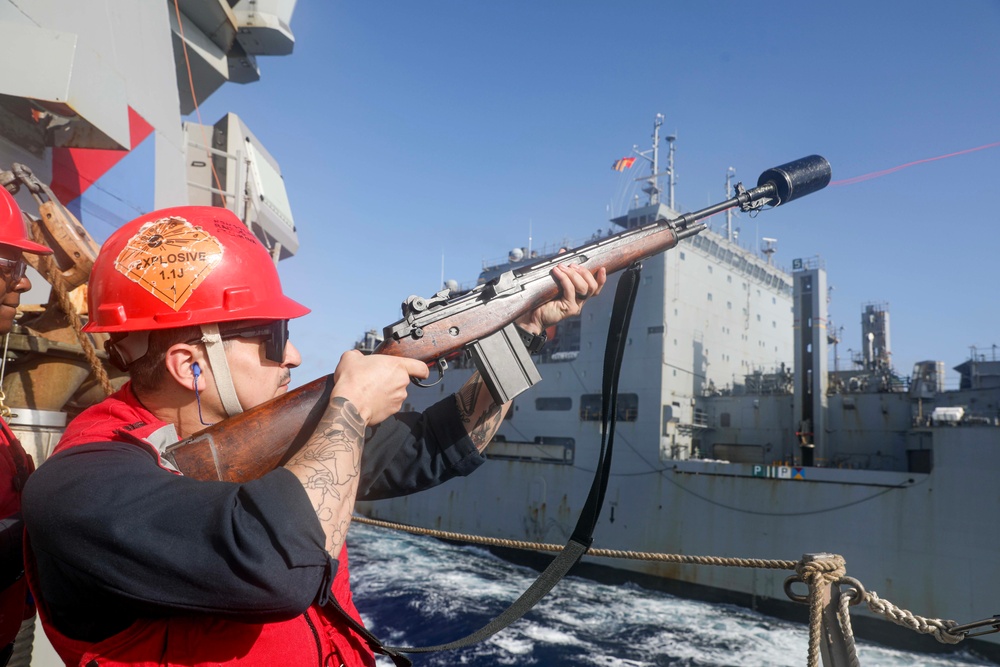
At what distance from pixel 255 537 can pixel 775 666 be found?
12.2 m

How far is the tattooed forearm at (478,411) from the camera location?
200cm

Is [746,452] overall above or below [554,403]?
below

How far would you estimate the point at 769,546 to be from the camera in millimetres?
13602

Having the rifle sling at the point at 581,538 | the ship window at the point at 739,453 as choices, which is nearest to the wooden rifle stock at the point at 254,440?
the rifle sling at the point at 581,538

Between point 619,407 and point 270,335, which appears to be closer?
point 270,335

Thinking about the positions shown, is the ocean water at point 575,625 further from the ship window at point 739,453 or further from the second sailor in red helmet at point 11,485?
the second sailor in red helmet at point 11,485

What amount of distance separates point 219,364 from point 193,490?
42 centimetres

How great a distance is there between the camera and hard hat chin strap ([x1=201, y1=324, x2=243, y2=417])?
131 centimetres

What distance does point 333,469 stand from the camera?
42.6 inches

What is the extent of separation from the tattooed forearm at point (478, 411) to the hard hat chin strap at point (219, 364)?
2.68 ft

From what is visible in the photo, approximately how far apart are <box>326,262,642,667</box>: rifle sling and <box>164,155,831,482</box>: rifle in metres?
0.21

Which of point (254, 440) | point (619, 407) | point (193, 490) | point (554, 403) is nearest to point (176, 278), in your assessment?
point (254, 440)

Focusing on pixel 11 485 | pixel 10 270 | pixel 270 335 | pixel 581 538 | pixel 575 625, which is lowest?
pixel 575 625

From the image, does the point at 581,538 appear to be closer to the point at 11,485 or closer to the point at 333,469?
the point at 333,469
